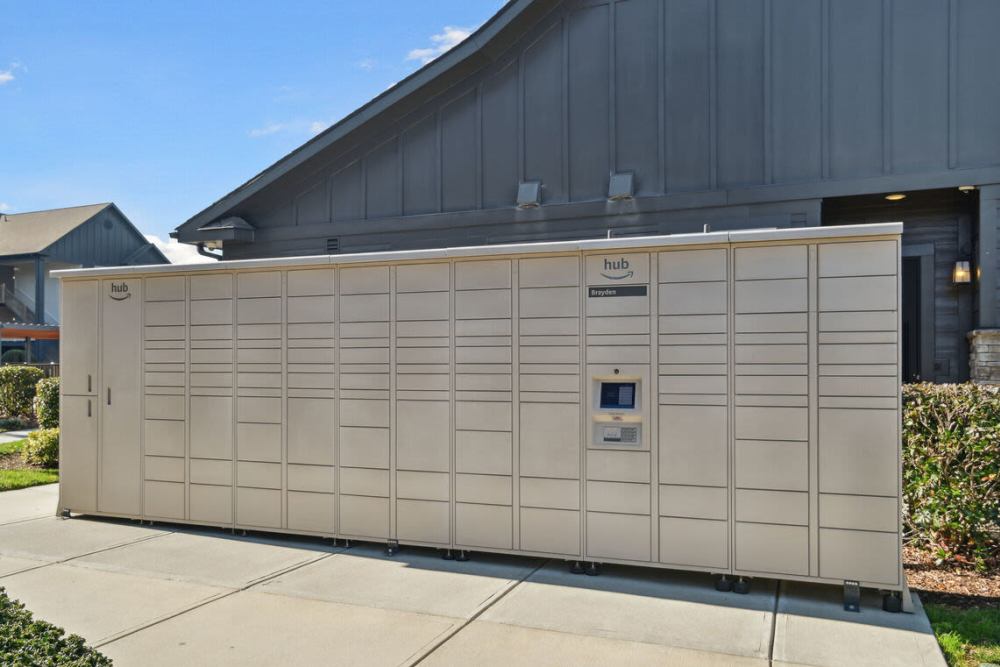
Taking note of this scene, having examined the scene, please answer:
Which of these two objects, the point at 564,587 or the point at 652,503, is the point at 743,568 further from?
the point at 564,587

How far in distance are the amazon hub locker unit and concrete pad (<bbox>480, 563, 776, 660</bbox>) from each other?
19 cm

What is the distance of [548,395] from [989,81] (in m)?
5.63

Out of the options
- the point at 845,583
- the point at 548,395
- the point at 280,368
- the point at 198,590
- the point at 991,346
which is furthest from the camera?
the point at 991,346

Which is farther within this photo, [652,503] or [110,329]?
[110,329]

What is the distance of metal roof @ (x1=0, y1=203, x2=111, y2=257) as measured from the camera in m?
26.5

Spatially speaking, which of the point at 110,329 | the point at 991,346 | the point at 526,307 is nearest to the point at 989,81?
the point at 991,346

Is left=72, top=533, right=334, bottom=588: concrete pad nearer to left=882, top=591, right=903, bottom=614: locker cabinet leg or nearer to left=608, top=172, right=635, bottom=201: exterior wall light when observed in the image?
left=882, top=591, right=903, bottom=614: locker cabinet leg

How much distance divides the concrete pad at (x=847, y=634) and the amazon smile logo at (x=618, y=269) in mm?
2346

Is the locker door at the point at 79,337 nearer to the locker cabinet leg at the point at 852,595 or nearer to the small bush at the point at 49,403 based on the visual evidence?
the small bush at the point at 49,403

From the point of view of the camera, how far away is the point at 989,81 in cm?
707

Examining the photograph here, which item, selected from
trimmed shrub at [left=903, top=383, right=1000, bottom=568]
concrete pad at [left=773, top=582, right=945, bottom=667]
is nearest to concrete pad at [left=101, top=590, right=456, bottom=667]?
concrete pad at [left=773, top=582, right=945, bottom=667]

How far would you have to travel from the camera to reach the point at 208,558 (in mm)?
5555

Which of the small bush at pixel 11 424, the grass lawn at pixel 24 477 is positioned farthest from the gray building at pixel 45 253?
the grass lawn at pixel 24 477

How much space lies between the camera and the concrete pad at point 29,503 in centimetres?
704
